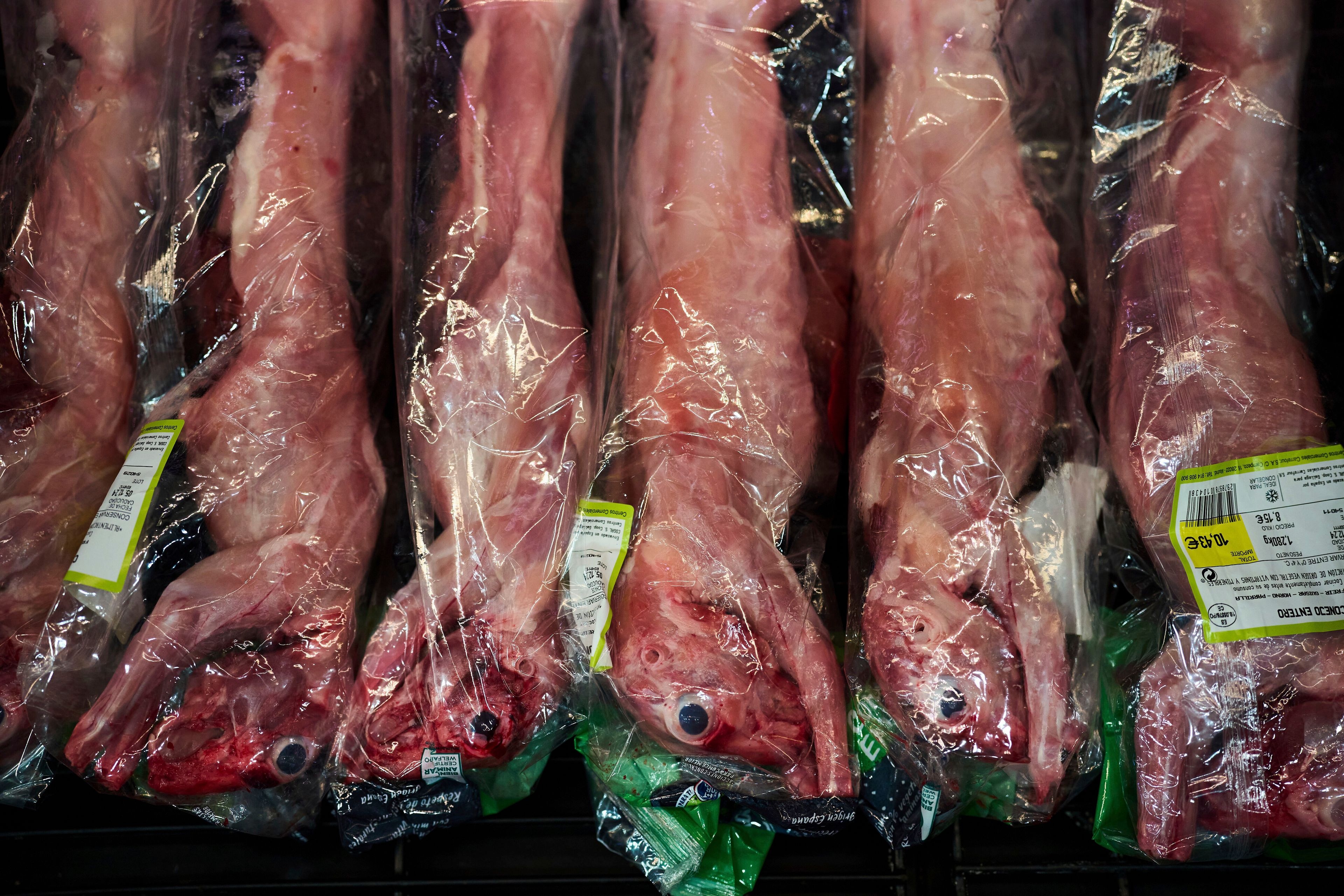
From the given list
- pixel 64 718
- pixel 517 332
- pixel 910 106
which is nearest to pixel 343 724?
pixel 64 718

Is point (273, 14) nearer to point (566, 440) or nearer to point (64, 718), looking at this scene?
point (566, 440)

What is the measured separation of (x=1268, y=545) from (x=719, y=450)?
596mm

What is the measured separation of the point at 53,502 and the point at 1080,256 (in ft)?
4.71

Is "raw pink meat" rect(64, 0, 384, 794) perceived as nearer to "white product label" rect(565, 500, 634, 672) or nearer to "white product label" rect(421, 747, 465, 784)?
"white product label" rect(421, 747, 465, 784)

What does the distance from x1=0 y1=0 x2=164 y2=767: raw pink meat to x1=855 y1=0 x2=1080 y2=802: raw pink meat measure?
3.45 feet

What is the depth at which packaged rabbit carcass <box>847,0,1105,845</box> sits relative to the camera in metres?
1.01

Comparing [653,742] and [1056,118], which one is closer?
[653,742]

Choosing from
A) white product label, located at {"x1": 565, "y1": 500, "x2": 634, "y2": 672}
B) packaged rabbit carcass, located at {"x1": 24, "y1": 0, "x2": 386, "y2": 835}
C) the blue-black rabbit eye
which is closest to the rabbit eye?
the blue-black rabbit eye

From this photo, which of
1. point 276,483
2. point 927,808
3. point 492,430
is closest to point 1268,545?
point 927,808

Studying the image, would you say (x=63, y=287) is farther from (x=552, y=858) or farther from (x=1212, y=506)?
(x=1212, y=506)

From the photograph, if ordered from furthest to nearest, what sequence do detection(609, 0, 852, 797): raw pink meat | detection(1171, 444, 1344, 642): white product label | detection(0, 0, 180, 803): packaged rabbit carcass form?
detection(0, 0, 180, 803): packaged rabbit carcass → detection(609, 0, 852, 797): raw pink meat → detection(1171, 444, 1344, 642): white product label

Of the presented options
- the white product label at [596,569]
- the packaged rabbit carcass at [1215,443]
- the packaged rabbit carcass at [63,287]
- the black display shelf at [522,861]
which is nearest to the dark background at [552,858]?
the black display shelf at [522,861]

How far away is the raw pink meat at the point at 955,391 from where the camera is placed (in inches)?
39.4

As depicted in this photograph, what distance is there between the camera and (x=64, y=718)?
113 centimetres
